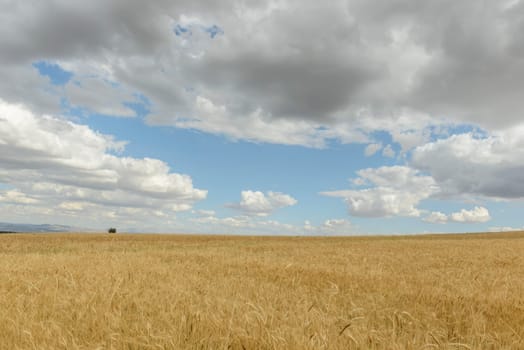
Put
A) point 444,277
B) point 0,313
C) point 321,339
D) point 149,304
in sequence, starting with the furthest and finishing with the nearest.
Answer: point 444,277 < point 149,304 < point 0,313 < point 321,339

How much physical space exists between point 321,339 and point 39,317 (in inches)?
151

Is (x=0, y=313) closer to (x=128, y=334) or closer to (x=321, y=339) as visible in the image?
(x=128, y=334)

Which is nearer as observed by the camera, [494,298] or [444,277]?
[494,298]

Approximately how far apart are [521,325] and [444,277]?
17.6ft

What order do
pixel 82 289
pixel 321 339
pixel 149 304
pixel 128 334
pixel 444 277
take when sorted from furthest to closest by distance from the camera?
pixel 444 277, pixel 82 289, pixel 149 304, pixel 128 334, pixel 321 339

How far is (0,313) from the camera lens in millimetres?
5348

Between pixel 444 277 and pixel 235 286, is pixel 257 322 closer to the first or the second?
pixel 235 286

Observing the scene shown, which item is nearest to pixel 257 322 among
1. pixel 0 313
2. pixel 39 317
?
pixel 39 317

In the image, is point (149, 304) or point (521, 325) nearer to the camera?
point (521, 325)

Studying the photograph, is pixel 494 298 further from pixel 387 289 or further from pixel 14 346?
pixel 14 346

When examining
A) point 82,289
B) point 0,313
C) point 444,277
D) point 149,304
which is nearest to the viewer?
point 0,313

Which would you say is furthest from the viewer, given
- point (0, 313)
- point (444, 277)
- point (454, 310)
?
point (444, 277)

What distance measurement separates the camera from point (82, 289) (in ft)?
24.0

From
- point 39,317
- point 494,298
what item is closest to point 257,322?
point 39,317
